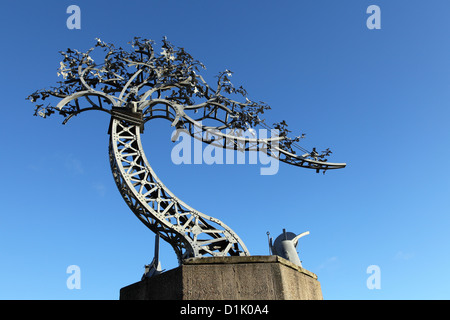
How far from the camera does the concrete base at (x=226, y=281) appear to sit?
7.43 m

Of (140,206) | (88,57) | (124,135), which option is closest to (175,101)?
(124,135)

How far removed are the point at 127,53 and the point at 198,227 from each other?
21.7 ft

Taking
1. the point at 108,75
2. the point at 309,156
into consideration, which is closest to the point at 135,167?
the point at 108,75

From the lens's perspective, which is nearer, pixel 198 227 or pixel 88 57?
pixel 198 227

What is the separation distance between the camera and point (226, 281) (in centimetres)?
757

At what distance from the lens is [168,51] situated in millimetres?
13086

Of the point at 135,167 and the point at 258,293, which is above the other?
the point at 135,167

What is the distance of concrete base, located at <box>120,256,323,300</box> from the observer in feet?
24.4

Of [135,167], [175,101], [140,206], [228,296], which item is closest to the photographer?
[228,296]
